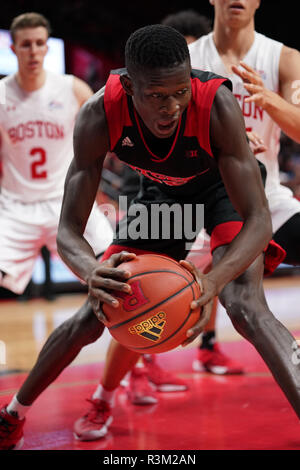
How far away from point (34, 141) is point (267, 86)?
1740 mm

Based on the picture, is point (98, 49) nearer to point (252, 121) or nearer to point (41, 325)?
point (41, 325)

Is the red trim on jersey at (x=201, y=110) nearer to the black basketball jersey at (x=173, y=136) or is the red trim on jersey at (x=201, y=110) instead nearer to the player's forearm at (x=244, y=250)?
the black basketball jersey at (x=173, y=136)

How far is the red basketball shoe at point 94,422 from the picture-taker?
3.00 metres

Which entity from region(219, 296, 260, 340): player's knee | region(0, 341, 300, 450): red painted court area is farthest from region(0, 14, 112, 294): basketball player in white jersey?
region(219, 296, 260, 340): player's knee

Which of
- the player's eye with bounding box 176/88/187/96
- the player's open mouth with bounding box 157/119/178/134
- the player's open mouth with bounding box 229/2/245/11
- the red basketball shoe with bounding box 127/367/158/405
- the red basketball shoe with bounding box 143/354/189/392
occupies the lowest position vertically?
the red basketball shoe with bounding box 143/354/189/392

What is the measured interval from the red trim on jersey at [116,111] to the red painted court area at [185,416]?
1377 mm

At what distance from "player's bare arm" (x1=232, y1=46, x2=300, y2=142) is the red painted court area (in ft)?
4.76

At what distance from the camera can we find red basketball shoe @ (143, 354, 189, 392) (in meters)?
3.87

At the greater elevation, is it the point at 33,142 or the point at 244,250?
the point at 244,250

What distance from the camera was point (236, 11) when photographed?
3406 mm

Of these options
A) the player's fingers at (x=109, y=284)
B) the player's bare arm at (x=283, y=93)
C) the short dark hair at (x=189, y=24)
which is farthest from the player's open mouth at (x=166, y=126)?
the short dark hair at (x=189, y=24)

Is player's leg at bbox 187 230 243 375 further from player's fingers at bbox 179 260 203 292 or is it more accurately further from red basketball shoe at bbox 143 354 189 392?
player's fingers at bbox 179 260 203 292

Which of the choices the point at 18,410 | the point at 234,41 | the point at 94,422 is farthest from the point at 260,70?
the point at 18,410

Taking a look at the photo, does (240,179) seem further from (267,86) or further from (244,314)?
(267,86)
